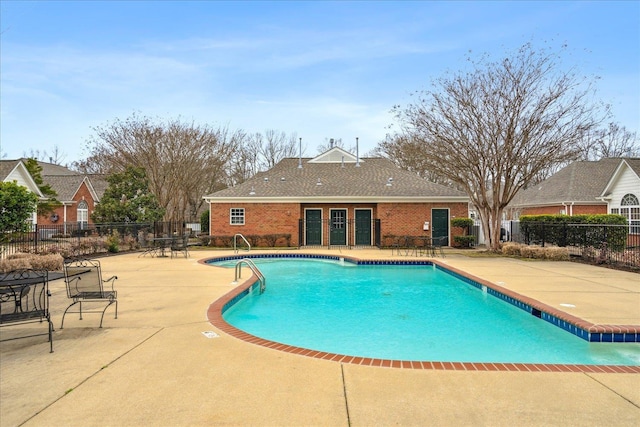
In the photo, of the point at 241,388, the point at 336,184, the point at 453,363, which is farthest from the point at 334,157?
the point at 241,388

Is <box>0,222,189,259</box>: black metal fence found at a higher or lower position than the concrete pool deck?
higher

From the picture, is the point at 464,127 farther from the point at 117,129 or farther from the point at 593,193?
the point at 117,129

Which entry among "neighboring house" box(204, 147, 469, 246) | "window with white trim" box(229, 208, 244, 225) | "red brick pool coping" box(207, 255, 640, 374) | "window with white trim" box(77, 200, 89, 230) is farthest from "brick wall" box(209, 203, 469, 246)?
"window with white trim" box(77, 200, 89, 230)

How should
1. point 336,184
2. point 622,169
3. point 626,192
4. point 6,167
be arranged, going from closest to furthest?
1. point 6,167
2. point 626,192
3. point 622,169
4. point 336,184

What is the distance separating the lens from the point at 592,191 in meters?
24.7

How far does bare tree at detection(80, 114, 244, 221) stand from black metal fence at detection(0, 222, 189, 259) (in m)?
2.96

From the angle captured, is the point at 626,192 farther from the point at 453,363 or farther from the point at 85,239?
the point at 85,239

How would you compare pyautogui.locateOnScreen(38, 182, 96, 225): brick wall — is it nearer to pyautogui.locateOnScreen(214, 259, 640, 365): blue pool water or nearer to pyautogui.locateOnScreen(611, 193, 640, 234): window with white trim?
pyautogui.locateOnScreen(214, 259, 640, 365): blue pool water

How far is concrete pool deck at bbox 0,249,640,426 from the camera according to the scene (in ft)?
9.82

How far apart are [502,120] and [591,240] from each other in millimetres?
6129

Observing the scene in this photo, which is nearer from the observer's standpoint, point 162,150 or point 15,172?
point 15,172

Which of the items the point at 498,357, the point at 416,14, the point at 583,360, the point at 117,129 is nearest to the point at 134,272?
the point at 498,357

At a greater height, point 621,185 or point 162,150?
point 162,150

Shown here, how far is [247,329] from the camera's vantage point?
680 cm
